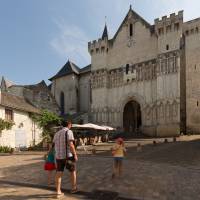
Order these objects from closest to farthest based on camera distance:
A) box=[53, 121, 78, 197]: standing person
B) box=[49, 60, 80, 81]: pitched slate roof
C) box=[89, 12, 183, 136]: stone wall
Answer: box=[53, 121, 78, 197]: standing person → box=[89, 12, 183, 136]: stone wall → box=[49, 60, 80, 81]: pitched slate roof

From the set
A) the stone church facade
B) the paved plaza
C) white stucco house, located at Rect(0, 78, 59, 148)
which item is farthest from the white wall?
the paved plaza

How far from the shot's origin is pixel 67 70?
48.3 m

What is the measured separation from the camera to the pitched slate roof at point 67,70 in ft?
156

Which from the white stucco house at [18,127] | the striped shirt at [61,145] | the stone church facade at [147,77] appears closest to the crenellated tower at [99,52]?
the stone church facade at [147,77]

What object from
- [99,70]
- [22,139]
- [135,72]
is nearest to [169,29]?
[135,72]

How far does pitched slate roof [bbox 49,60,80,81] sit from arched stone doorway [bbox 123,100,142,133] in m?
11.2

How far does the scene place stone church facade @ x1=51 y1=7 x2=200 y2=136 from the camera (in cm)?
3497

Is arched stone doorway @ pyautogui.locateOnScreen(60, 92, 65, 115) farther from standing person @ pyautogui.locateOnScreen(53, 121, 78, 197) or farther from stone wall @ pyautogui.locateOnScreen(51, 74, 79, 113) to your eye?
standing person @ pyautogui.locateOnScreen(53, 121, 78, 197)

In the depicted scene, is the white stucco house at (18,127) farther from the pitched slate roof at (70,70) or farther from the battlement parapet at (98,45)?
the pitched slate roof at (70,70)

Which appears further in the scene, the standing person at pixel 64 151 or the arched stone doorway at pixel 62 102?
the arched stone doorway at pixel 62 102

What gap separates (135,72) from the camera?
38844 mm

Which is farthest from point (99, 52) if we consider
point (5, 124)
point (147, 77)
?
point (5, 124)

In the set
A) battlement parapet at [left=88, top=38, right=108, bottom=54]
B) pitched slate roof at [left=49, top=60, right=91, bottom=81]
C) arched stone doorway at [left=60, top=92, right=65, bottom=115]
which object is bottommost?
arched stone doorway at [left=60, top=92, right=65, bottom=115]

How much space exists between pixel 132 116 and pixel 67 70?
44.2 feet
